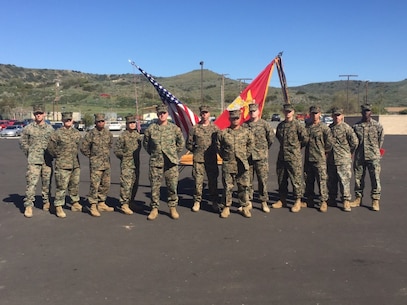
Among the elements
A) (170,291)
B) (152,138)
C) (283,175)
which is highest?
(152,138)

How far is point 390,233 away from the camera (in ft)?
18.7

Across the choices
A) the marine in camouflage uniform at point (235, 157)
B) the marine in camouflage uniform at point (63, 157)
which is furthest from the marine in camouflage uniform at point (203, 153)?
the marine in camouflage uniform at point (63, 157)

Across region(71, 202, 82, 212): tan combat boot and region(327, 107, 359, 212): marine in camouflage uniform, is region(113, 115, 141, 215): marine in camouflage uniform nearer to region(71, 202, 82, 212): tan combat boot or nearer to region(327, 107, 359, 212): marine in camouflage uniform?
region(71, 202, 82, 212): tan combat boot

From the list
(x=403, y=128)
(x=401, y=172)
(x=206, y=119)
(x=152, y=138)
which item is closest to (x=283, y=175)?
(x=206, y=119)

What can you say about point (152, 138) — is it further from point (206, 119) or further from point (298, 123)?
point (298, 123)

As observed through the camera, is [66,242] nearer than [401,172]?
Yes

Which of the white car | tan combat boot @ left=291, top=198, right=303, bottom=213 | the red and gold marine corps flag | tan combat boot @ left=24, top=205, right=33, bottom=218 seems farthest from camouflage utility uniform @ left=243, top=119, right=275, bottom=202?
the white car

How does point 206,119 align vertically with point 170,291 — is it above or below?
above

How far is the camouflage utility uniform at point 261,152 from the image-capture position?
683 cm

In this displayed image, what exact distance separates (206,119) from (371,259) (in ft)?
11.6

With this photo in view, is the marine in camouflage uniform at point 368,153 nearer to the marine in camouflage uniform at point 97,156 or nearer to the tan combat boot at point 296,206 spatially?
the tan combat boot at point 296,206

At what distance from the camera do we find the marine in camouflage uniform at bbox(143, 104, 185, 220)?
21.4ft

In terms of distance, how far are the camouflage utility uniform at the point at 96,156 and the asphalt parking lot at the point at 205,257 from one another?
0.50m

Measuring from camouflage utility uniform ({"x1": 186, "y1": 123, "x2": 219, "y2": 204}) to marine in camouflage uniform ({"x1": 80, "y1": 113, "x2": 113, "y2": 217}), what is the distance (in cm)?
149
